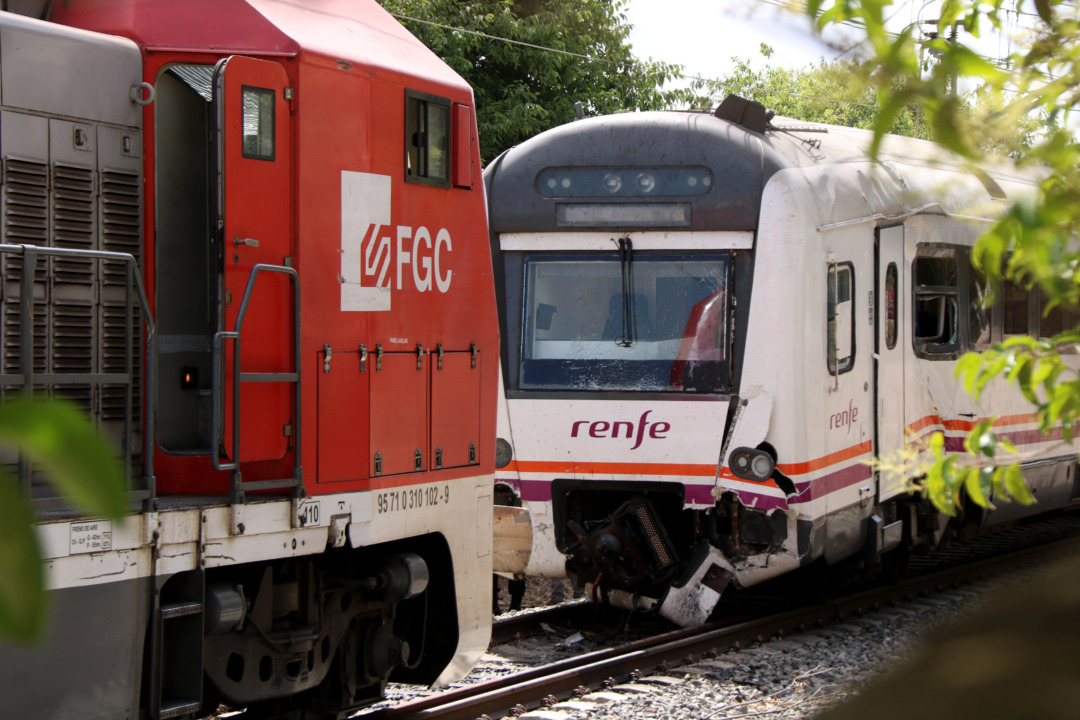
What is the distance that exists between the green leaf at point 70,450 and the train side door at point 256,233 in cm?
374

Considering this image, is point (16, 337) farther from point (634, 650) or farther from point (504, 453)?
point (634, 650)

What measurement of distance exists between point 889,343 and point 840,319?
84 centimetres

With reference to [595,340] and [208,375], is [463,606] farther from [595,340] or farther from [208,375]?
[595,340]

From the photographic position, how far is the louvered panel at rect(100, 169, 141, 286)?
14.7ft

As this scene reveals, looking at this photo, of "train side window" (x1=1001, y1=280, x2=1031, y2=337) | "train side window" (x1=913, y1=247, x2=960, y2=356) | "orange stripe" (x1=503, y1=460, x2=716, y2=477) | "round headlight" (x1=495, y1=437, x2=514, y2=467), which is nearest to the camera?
"orange stripe" (x1=503, y1=460, x2=716, y2=477)

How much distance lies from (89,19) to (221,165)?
2.93 ft

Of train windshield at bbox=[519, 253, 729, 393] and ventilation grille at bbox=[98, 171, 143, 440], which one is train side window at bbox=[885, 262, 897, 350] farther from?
ventilation grille at bbox=[98, 171, 143, 440]

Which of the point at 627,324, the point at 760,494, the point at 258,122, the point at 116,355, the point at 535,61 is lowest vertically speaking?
the point at 760,494

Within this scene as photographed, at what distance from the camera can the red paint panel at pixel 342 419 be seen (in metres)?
4.75

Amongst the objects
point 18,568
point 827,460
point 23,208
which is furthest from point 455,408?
point 18,568

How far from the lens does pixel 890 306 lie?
8.55 metres

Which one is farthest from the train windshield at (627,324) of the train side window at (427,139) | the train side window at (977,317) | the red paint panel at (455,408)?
the train side window at (977,317)

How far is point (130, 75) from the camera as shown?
4559mm

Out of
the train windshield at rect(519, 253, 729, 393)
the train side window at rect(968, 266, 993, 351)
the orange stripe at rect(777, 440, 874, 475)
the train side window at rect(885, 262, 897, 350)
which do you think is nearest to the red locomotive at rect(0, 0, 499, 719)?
the train windshield at rect(519, 253, 729, 393)
